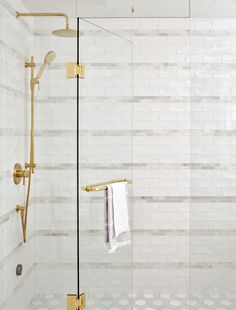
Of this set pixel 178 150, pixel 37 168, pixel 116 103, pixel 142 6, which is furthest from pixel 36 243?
pixel 142 6

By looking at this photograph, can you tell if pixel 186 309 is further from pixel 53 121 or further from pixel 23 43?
pixel 23 43

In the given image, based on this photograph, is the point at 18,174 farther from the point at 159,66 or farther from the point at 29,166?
the point at 159,66

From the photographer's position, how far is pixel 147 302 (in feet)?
8.46

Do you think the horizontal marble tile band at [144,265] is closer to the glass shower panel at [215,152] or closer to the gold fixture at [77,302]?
the glass shower panel at [215,152]

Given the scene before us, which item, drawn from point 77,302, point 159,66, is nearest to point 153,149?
point 159,66

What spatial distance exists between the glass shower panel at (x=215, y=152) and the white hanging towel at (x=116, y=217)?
44 cm

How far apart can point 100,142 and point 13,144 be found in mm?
605

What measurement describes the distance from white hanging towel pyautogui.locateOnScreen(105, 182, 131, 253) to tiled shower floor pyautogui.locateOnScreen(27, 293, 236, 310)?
12.0 inches

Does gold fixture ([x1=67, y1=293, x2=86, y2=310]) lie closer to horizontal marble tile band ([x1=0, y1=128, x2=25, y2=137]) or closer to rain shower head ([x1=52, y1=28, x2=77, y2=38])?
horizontal marble tile band ([x1=0, y1=128, x2=25, y2=137])

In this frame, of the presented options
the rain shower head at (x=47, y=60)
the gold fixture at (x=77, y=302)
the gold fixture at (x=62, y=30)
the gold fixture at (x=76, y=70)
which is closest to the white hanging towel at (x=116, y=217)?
the gold fixture at (x=77, y=302)

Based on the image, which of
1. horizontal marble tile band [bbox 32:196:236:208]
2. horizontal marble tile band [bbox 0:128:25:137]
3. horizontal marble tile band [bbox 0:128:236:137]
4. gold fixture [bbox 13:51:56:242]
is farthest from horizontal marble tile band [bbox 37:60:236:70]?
horizontal marble tile band [bbox 32:196:236:208]

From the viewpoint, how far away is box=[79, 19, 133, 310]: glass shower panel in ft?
6.92

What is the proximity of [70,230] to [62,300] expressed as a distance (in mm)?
422

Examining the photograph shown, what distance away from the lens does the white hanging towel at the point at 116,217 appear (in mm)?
2189
